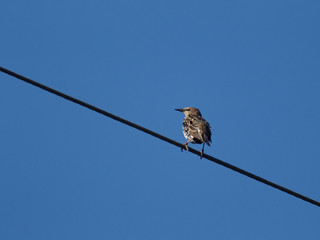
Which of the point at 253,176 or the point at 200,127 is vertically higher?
the point at 200,127

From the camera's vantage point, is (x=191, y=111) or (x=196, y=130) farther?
(x=191, y=111)

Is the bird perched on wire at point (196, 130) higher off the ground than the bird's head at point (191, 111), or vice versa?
the bird's head at point (191, 111)

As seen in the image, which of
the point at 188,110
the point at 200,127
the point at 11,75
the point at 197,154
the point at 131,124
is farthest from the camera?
the point at 188,110

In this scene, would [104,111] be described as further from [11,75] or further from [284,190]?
[284,190]

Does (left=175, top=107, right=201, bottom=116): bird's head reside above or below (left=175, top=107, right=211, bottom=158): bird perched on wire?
above

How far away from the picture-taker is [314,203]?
5809 mm

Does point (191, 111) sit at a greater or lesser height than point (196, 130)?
greater

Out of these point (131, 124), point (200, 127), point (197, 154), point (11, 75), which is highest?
point (200, 127)

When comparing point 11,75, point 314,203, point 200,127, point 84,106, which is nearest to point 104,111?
point 84,106

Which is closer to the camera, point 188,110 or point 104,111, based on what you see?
point 104,111

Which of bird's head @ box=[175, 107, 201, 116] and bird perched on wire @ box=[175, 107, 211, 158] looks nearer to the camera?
bird perched on wire @ box=[175, 107, 211, 158]

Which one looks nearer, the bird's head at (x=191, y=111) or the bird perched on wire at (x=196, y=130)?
the bird perched on wire at (x=196, y=130)

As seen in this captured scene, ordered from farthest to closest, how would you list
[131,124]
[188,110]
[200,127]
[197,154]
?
[188,110] < [200,127] < [197,154] < [131,124]

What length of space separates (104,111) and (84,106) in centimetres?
27
